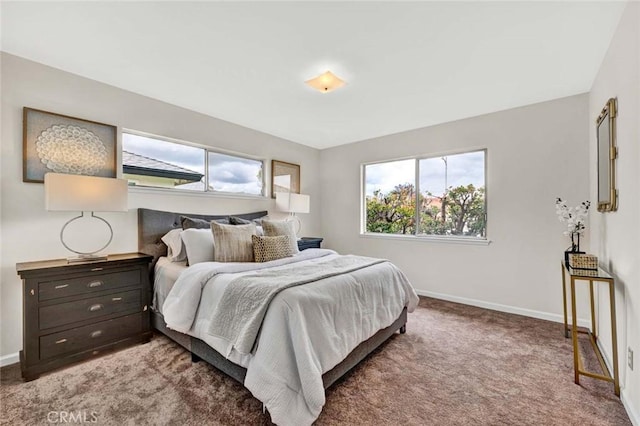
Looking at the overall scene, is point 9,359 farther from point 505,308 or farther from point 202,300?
point 505,308

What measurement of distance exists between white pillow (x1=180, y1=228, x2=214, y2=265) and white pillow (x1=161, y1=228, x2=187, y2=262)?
13cm

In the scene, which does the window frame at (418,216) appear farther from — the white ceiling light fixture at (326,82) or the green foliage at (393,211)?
the white ceiling light fixture at (326,82)

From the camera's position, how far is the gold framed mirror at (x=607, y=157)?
1.99 meters

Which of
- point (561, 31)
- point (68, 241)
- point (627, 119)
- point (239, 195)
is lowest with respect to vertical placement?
point (68, 241)

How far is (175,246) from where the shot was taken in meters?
2.86

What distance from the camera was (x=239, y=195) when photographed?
399cm

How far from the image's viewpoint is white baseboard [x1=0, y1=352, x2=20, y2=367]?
220 centimetres

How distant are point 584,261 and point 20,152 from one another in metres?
4.44

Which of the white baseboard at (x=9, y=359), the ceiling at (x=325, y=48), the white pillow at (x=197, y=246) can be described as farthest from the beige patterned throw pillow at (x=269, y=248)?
the white baseboard at (x=9, y=359)

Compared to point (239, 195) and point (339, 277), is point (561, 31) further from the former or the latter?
point (239, 195)

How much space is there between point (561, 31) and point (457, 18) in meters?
0.81

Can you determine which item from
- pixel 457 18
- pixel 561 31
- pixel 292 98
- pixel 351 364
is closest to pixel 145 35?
pixel 292 98

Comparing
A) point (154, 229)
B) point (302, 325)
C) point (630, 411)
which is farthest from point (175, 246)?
point (630, 411)

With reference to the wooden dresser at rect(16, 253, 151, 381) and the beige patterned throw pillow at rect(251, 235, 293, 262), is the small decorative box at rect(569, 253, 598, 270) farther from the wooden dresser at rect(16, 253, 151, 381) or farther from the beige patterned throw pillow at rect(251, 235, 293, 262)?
the wooden dresser at rect(16, 253, 151, 381)
